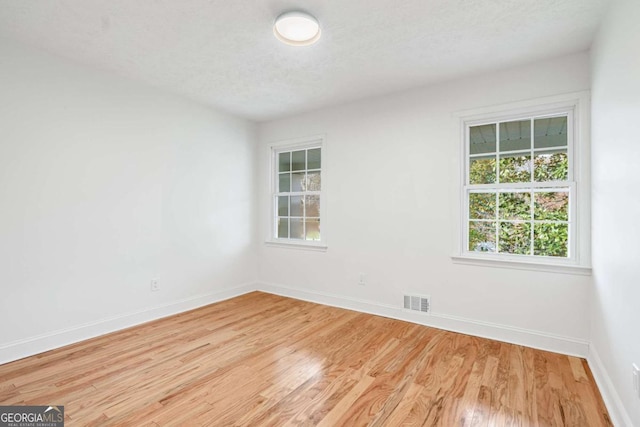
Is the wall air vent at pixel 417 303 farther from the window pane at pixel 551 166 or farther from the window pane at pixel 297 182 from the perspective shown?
the window pane at pixel 297 182

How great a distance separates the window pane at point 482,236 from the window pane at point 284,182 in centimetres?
258

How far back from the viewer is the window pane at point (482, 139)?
10.1ft

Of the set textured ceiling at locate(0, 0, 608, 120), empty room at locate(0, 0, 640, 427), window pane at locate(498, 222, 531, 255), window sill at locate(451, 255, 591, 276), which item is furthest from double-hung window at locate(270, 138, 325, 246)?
window pane at locate(498, 222, 531, 255)

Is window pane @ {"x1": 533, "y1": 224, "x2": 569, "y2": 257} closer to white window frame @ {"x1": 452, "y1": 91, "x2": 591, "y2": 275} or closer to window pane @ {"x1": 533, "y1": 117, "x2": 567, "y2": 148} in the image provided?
white window frame @ {"x1": 452, "y1": 91, "x2": 591, "y2": 275}

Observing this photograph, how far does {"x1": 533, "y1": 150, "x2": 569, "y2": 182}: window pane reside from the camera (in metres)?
2.77

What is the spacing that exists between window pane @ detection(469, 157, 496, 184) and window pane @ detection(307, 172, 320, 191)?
1.98 m

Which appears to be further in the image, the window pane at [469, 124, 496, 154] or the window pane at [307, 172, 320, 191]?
the window pane at [307, 172, 320, 191]

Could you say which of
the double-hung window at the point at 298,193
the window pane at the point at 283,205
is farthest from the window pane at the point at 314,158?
the window pane at the point at 283,205

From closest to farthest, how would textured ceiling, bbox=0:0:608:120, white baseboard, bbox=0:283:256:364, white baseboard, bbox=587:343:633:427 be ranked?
1. white baseboard, bbox=587:343:633:427
2. textured ceiling, bbox=0:0:608:120
3. white baseboard, bbox=0:283:256:364

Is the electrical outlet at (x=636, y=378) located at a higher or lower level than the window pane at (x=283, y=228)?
lower

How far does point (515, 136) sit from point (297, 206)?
2.82m

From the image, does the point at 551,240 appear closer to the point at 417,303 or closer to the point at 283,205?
the point at 417,303

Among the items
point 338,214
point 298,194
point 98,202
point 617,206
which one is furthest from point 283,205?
point 617,206

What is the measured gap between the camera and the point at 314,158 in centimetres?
439
